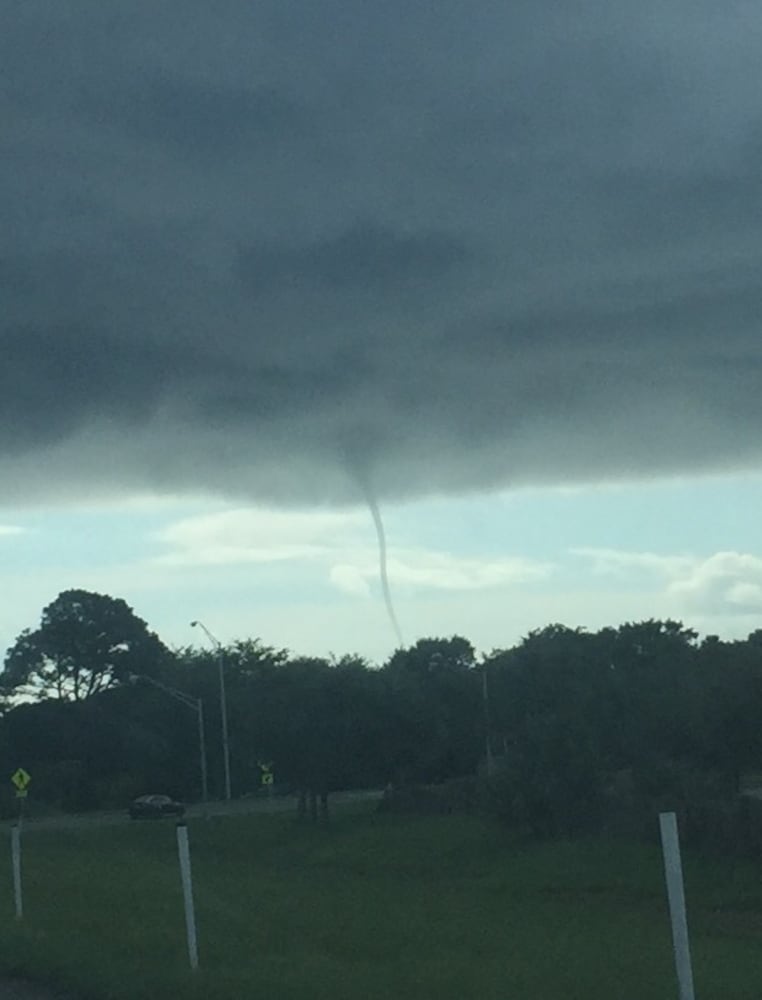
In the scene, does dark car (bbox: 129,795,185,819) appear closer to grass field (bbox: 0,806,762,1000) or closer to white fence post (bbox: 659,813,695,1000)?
grass field (bbox: 0,806,762,1000)

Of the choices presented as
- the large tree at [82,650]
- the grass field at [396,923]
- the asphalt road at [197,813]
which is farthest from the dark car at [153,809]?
the large tree at [82,650]

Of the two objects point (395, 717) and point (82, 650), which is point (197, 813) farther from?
point (82, 650)

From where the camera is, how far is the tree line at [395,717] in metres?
57.8

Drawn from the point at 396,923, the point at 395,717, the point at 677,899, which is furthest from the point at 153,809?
the point at 677,899

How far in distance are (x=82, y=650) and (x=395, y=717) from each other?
66410mm

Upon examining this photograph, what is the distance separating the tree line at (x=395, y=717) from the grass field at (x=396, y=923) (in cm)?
459

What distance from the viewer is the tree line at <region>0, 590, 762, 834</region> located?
57.8m

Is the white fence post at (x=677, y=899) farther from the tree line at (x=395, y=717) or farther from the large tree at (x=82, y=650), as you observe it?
the large tree at (x=82, y=650)

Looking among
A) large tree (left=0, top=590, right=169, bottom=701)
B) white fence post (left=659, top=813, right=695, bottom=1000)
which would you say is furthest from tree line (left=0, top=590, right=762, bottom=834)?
white fence post (left=659, top=813, right=695, bottom=1000)

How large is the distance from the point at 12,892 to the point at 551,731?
28.6 metres

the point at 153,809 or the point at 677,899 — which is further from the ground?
the point at 677,899

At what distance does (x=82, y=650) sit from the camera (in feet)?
452

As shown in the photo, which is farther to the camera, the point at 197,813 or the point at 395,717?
the point at 197,813

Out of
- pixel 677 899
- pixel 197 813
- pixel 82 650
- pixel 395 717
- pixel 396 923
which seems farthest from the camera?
pixel 82 650
